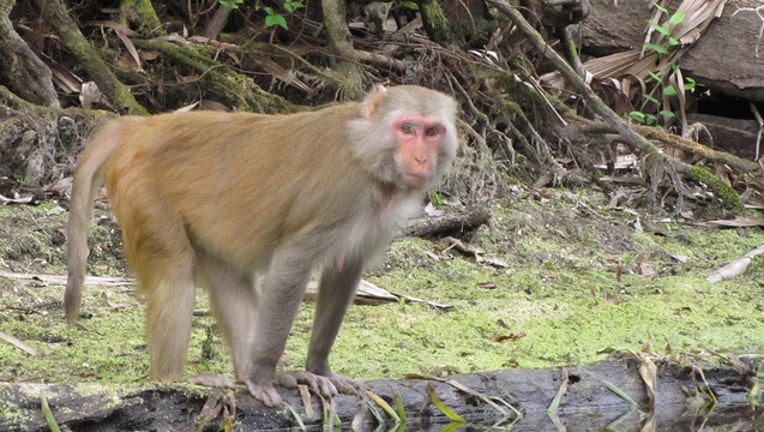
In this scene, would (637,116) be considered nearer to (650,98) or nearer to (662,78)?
(650,98)

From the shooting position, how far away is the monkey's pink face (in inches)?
213

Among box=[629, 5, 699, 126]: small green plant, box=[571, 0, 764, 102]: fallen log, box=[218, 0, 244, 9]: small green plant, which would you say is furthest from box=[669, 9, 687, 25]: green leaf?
box=[218, 0, 244, 9]: small green plant

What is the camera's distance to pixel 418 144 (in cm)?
546

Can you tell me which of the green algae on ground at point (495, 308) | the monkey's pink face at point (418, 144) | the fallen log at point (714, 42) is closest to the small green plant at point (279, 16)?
the green algae on ground at point (495, 308)

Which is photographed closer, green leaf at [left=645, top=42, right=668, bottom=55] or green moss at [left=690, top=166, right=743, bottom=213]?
green moss at [left=690, top=166, right=743, bottom=213]

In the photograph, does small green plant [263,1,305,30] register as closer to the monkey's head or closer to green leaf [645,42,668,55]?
green leaf [645,42,668,55]

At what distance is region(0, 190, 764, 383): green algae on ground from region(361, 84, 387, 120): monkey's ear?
1.73 m

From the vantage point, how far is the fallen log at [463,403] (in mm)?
4699

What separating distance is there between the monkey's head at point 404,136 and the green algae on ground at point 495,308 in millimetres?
1593

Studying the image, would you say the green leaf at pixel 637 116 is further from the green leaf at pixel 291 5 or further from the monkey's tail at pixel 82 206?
the monkey's tail at pixel 82 206

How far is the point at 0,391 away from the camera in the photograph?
454 cm

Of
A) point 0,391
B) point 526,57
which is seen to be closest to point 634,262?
point 526,57

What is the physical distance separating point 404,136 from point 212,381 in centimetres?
144

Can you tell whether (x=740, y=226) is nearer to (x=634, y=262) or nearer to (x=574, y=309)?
(x=634, y=262)
